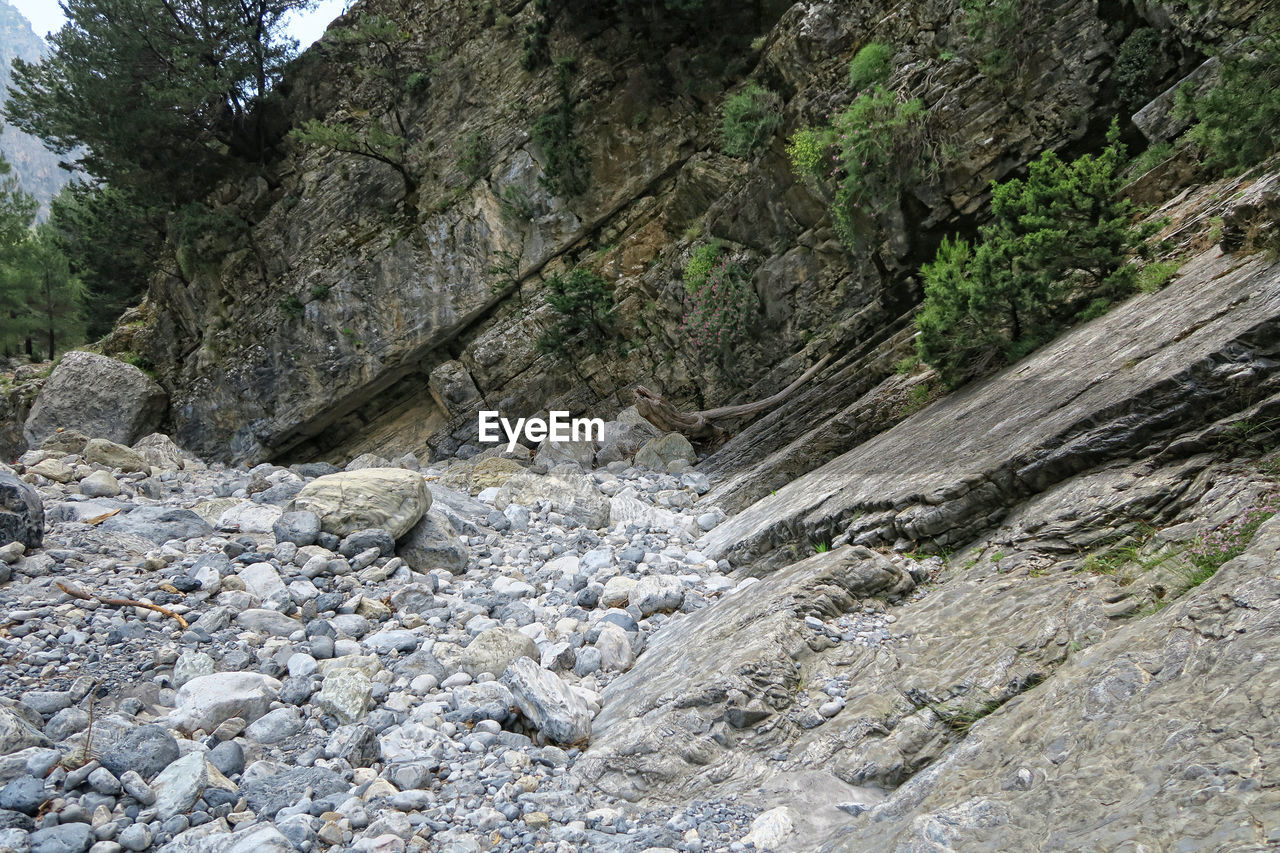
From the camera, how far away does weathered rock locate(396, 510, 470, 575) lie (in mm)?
6902

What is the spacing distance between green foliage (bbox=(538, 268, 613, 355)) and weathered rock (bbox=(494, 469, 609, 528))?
22.4 feet

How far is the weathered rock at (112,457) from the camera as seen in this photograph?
10.6 meters

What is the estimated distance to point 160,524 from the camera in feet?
22.8

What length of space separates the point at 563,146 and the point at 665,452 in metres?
9.52

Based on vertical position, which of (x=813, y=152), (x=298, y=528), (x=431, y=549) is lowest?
(x=431, y=549)

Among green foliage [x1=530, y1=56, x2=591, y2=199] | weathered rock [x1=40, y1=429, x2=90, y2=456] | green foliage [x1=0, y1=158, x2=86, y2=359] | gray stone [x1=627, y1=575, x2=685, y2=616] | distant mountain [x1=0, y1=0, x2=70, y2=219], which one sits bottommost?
gray stone [x1=627, y1=575, x2=685, y2=616]

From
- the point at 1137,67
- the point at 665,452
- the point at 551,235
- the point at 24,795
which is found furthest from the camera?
the point at 551,235

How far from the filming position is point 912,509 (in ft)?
16.3

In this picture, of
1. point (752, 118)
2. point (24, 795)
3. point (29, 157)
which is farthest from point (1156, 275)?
point (29, 157)

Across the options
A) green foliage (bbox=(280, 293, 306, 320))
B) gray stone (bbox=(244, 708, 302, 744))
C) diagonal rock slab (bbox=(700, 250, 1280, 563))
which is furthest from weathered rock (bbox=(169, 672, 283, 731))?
green foliage (bbox=(280, 293, 306, 320))

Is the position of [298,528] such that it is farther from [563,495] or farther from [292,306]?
[292,306]

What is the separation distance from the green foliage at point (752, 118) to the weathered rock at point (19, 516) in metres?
11.9

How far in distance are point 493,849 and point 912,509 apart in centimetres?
349

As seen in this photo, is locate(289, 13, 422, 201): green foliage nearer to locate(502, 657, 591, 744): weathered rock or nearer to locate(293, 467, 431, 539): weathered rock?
locate(293, 467, 431, 539): weathered rock
